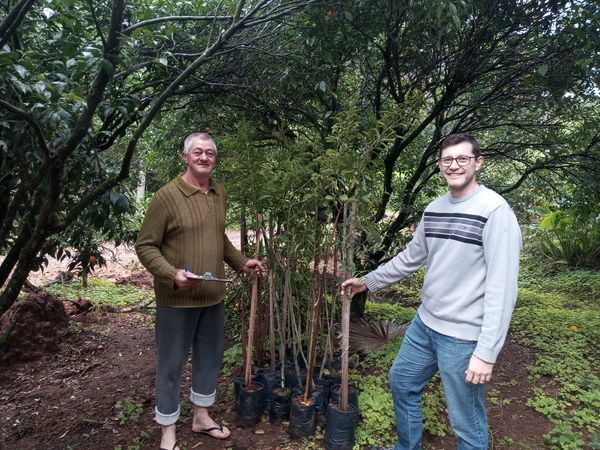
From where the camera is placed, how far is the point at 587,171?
4.31 m

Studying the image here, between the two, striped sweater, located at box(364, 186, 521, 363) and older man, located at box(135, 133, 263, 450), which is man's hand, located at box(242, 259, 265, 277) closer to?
older man, located at box(135, 133, 263, 450)

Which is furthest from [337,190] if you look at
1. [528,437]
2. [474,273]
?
[528,437]

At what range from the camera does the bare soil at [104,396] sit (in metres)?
2.78

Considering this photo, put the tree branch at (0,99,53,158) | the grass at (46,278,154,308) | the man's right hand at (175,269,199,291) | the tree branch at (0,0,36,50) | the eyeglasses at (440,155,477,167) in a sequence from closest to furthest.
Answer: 1. the tree branch at (0,99,53,158)
2. the tree branch at (0,0,36,50)
3. the eyeglasses at (440,155,477,167)
4. the man's right hand at (175,269,199,291)
5. the grass at (46,278,154,308)

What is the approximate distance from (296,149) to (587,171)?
125 inches

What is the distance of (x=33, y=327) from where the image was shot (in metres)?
4.39

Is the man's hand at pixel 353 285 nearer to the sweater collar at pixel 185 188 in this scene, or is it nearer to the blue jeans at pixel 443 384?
the blue jeans at pixel 443 384

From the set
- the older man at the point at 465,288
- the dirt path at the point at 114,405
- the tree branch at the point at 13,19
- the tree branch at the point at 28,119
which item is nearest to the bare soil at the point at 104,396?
the dirt path at the point at 114,405

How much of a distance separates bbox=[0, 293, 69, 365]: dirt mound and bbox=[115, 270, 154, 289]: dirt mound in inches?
113

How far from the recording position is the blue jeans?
1.98 metres

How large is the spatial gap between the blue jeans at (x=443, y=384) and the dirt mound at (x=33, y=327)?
356 cm

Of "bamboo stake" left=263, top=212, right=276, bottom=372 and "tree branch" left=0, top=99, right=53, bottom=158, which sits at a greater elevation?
"tree branch" left=0, top=99, right=53, bottom=158

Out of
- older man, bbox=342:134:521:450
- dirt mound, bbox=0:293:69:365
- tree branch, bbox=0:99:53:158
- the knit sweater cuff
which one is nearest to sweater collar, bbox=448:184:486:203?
older man, bbox=342:134:521:450

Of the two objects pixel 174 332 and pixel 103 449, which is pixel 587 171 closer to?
pixel 174 332
